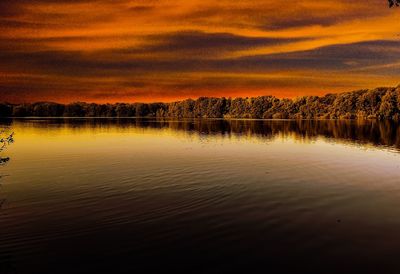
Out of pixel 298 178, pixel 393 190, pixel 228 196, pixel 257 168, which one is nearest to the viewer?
pixel 228 196

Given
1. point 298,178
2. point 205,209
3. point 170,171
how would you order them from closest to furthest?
point 205,209 → point 298,178 → point 170,171

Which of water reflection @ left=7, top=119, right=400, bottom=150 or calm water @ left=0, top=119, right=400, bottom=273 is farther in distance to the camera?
water reflection @ left=7, top=119, right=400, bottom=150

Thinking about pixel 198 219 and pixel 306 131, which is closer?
pixel 198 219

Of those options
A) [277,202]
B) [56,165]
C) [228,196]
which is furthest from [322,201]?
[56,165]

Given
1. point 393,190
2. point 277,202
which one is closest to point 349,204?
point 277,202

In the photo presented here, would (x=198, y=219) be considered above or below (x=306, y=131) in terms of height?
below

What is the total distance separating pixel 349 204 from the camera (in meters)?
22.8

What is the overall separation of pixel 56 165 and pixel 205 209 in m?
23.4

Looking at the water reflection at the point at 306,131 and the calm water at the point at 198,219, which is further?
the water reflection at the point at 306,131

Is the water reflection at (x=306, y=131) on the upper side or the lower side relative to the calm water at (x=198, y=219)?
upper

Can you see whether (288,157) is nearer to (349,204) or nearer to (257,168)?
(257,168)

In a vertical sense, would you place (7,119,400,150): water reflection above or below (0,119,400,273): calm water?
above

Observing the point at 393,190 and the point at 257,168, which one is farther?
the point at 257,168

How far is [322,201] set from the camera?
23.4 m
